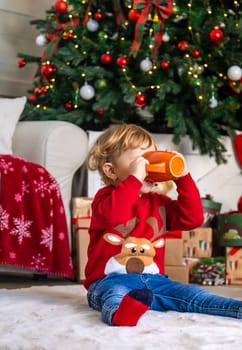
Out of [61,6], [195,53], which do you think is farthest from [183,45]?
[61,6]

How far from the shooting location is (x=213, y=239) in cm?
323

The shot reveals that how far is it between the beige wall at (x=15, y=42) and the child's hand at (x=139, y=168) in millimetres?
2386

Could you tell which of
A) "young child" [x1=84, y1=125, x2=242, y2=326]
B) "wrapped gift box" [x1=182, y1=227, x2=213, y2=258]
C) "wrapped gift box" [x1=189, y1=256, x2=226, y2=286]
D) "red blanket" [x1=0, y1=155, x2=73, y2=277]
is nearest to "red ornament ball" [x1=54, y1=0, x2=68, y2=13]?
"red blanket" [x1=0, y1=155, x2=73, y2=277]

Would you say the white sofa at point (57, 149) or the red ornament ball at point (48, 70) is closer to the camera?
the white sofa at point (57, 149)

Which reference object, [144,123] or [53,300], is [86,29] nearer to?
[144,123]

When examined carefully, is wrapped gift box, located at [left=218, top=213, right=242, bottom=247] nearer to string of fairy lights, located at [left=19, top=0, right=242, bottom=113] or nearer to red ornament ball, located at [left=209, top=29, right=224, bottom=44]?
string of fairy lights, located at [left=19, top=0, right=242, bottom=113]

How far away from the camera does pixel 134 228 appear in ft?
5.64

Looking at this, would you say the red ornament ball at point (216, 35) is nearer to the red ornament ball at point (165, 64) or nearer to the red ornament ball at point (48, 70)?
the red ornament ball at point (165, 64)

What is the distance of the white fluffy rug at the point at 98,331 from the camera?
4.16ft

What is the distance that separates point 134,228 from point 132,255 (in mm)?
69

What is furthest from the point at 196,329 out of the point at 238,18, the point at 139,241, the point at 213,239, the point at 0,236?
the point at 238,18

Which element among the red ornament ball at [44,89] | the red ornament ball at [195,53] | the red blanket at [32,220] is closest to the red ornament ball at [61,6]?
the red ornament ball at [44,89]

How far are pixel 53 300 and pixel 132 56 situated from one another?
1663mm

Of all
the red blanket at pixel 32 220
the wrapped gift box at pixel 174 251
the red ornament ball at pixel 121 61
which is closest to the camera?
the red blanket at pixel 32 220
